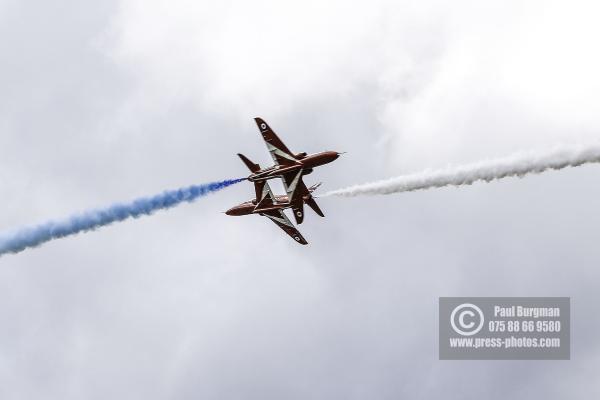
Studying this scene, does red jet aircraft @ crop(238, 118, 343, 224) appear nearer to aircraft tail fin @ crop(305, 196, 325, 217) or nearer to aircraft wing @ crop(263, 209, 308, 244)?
aircraft tail fin @ crop(305, 196, 325, 217)

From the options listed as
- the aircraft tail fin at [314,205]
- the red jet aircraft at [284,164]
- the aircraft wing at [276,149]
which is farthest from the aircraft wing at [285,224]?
the aircraft wing at [276,149]

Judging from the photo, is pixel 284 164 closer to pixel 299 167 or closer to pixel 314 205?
pixel 299 167

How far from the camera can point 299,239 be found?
12000cm

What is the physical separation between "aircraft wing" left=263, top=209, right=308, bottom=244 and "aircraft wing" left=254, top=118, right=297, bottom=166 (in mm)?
9442

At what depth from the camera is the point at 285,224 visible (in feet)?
391

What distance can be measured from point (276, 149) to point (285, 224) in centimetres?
1192

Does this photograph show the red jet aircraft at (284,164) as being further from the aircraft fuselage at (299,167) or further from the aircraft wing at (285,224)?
the aircraft wing at (285,224)

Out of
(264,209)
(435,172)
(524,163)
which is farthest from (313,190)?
(524,163)

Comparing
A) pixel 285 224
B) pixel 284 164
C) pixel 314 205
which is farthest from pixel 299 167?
pixel 285 224

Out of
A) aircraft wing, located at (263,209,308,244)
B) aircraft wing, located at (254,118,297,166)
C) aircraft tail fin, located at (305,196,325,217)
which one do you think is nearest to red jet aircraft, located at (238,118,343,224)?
aircraft wing, located at (254,118,297,166)

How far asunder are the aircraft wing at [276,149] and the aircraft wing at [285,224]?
9442mm

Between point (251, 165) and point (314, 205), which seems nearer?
point (251, 165)

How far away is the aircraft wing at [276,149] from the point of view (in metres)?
109

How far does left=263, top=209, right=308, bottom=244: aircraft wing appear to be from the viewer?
117938 millimetres
